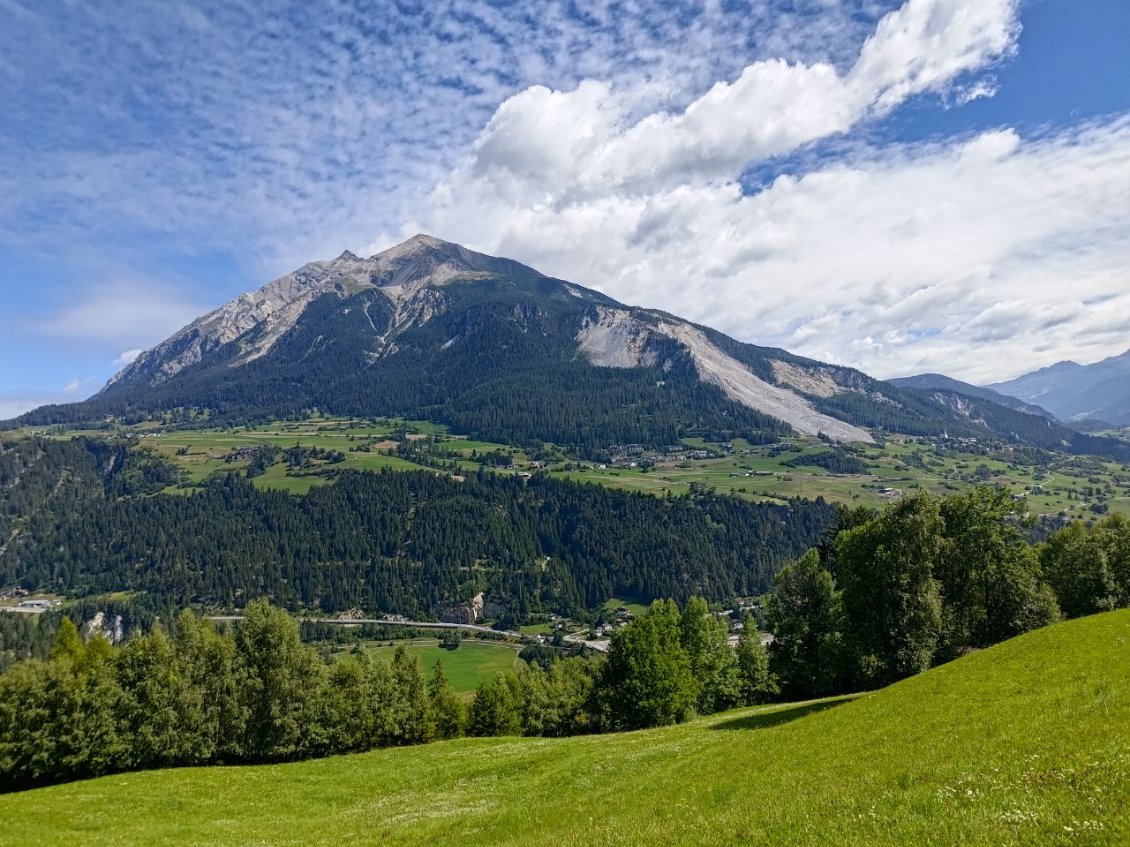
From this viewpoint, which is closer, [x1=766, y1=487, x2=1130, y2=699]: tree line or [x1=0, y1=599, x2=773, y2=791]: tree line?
[x1=0, y1=599, x2=773, y2=791]: tree line

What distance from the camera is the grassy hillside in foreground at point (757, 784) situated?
1476 centimetres

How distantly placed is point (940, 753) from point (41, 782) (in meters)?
69.7

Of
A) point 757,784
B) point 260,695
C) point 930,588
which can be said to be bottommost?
point 260,695

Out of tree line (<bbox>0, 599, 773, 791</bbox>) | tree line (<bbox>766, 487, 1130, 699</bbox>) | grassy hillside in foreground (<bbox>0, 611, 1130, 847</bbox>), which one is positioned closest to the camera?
grassy hillside in foreground (<bbox>0, 611, 1130, 847</bbox>)

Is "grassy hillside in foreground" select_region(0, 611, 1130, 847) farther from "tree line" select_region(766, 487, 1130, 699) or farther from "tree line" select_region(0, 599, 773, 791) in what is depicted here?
"tree line" select_region(766, 487, 1130, 699)

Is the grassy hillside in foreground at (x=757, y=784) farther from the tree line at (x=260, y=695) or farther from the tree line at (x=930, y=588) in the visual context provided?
the tree line at (x=930, y=588)

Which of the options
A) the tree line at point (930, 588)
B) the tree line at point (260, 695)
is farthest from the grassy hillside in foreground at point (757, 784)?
the tree line at point (930, 588)

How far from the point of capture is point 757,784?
23859 millimetres

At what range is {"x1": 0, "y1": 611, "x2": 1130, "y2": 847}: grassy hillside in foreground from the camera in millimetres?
14758

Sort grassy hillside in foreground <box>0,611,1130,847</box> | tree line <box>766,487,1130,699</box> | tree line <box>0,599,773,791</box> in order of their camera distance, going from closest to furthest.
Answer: grassy hillside in foreground <box>0,611,1130,847</box>
tree line <box>0,599,773,791</box>
tree line <box>766,487,1130,699</box>

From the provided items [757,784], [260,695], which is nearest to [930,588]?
[757,784]

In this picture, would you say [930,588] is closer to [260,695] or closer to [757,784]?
[757,784]

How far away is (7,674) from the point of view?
5472 centimetres

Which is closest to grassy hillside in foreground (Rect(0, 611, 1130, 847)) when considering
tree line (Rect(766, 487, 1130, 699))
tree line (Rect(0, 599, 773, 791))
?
tree line (Rect(0, 599, 773, 791))
